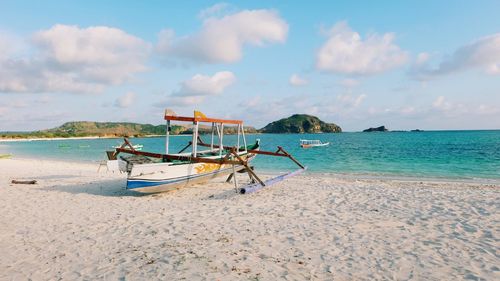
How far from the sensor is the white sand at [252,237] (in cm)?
577

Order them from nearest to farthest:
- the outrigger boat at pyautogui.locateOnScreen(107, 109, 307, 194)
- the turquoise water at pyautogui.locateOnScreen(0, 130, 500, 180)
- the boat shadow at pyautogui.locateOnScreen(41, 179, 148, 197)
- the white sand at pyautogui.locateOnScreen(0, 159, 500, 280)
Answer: the white sand at pyautogui.locateOnScreen(0, 159, 500, 280) → the outrigger boat at pyautogui.locateOnScreen(107, 109, 307, 194) → the boat shadow at pyautogui.locateOnScreen(41, 179, 148, 197) → the turquoise water at pyautogui.locateOnScreen(0, 130, 500, 180)

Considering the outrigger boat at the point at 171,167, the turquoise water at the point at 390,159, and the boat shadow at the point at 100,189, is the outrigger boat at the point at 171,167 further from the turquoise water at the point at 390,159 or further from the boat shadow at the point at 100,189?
the turquoise water at the point at 390,159

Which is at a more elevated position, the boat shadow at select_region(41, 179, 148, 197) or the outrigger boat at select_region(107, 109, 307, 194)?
the outrigger boat at select_region(107, 109, 307, 194)

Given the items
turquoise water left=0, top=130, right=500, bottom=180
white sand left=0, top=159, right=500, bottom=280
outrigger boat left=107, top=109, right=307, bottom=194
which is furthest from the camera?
turquoise water left=0, top=130, right=500, bottom=180

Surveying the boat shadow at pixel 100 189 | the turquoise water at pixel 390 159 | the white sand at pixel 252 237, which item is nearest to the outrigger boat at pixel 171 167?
the white sand at pixel 252 237

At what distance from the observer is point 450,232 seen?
307 inches

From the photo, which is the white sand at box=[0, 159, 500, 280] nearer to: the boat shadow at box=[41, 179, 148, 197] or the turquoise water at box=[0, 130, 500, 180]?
the boat shadow at box=[41, 179, 148, 197]

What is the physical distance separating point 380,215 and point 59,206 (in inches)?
421

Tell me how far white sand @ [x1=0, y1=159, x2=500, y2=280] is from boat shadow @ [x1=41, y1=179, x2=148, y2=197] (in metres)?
0.96

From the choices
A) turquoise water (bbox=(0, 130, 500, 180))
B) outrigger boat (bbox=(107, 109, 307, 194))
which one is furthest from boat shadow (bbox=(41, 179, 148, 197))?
turquoise water (bbox=(0, 130, 500, 180))

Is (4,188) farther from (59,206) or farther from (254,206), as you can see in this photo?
(254,206)

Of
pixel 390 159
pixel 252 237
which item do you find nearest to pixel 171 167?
pixel 252 237

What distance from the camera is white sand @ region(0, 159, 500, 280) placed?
5.77 meters

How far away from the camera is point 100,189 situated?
14859 mm
